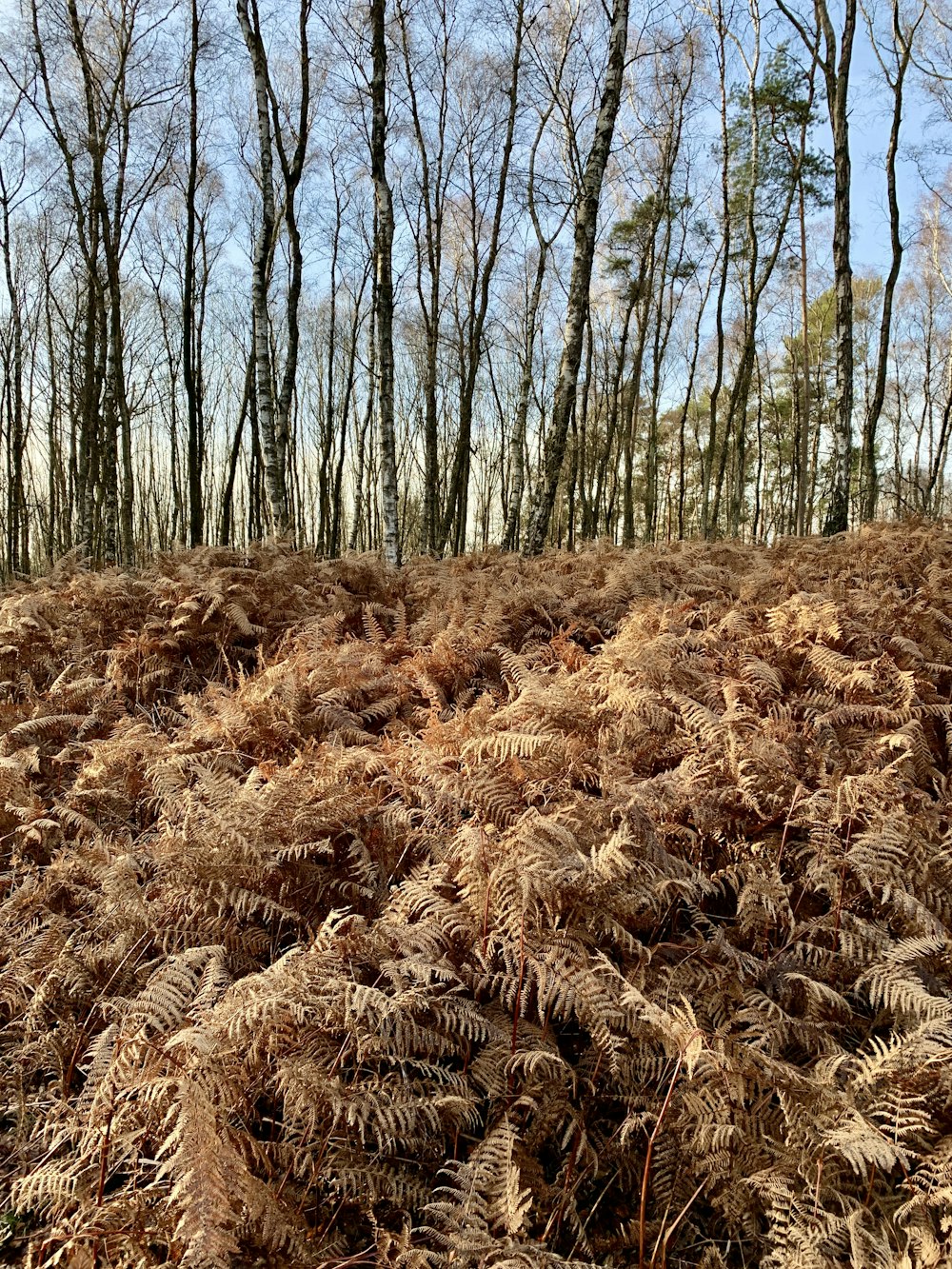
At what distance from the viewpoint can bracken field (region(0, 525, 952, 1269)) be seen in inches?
67.8

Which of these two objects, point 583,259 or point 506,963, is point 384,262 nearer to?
point 583,259

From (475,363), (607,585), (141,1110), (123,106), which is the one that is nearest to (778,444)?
(475,363)

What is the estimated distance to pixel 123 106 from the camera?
12.0 meters

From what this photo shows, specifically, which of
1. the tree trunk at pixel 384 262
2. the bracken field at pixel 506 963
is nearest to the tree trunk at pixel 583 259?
the tree trunk at pixel 384 262

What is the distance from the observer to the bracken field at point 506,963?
1.72 metres

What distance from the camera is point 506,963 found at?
2.18m

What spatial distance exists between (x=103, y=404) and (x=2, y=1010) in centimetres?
1345

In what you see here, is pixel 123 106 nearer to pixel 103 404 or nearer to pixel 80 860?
pixel 103 404

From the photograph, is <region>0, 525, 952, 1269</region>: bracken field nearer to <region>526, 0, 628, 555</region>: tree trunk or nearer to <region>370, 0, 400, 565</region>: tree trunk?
<region>526, 0, 628, 555</region>: tree trunk

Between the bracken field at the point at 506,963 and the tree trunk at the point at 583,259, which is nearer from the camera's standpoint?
the bracken field at the point at 506,963

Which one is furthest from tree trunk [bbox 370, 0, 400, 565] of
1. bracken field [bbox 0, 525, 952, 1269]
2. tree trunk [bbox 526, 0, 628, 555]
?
bracken field [bbox 0, 525, 952, 1269]

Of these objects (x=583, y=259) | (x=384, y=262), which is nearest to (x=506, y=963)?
(x=583, y=259)

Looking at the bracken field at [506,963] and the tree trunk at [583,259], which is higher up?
the tree trunk at [583,259]

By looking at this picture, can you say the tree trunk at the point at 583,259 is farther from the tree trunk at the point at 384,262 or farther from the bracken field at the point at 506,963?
the bracken field at the point at 506,963
